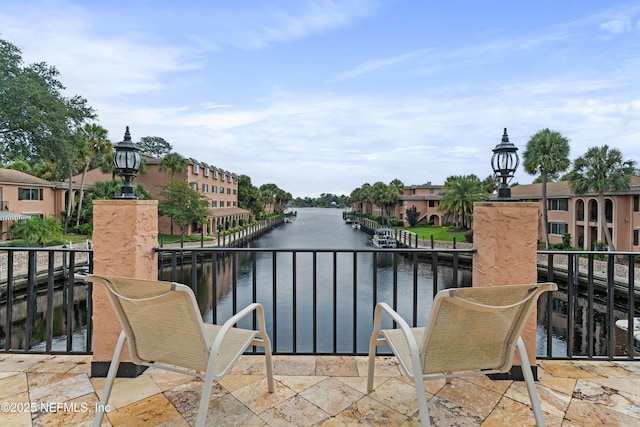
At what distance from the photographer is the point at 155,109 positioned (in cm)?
1377

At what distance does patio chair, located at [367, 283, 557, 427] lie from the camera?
1.27 m

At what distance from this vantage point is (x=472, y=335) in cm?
134

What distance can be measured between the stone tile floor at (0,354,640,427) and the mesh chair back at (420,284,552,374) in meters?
0.45

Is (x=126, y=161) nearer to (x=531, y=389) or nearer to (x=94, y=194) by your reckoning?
(x=531, y=389)

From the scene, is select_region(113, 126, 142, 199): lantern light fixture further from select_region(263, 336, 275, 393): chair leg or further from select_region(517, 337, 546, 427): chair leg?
select_region(517, 337, 546, 427): chair leg

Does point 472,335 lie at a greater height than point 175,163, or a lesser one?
lesser

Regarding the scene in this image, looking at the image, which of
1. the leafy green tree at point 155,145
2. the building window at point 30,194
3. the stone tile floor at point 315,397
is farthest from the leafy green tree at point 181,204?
the leafy green tree at point 155,145

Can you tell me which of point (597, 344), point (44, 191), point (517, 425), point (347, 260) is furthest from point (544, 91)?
point (44, 191)

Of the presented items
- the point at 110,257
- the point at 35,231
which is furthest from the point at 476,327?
the point at 35,231

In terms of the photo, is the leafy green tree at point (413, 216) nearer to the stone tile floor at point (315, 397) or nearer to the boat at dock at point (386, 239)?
the boat at dock at point (386, 239)

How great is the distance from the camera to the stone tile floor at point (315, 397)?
5.23ft

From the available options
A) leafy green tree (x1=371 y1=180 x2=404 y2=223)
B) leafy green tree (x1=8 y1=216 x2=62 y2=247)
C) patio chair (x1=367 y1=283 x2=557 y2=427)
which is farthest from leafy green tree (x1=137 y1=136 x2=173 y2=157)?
patio chair (x1=367 y1=283 x2=557 y2=427)

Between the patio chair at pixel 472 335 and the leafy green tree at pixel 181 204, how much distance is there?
2710cm

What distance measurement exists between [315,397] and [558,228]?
26018mm
